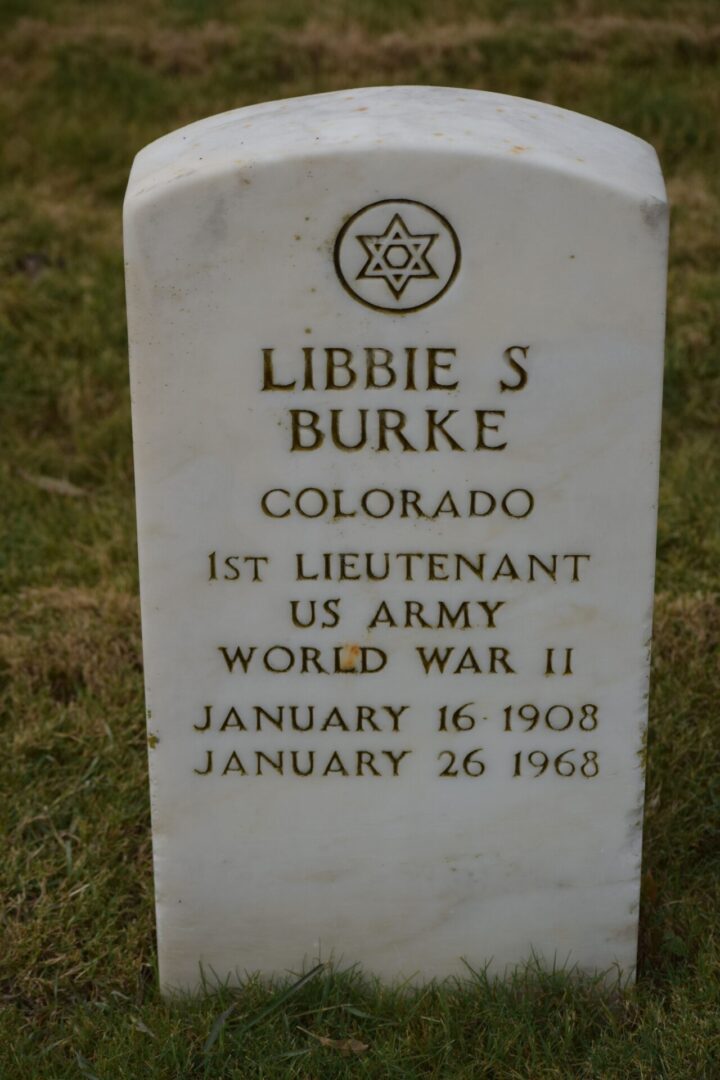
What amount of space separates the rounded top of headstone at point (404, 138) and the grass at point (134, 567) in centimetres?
137

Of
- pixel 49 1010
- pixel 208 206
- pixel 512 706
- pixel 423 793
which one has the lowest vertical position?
pixel 49 1010

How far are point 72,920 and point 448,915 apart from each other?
2.38 feet

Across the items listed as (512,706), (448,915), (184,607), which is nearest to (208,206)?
(184,607)

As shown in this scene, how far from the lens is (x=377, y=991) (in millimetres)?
2447

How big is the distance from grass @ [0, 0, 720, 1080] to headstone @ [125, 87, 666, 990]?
0.47 feet

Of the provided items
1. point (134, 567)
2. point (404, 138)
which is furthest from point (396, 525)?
point (134, 567)

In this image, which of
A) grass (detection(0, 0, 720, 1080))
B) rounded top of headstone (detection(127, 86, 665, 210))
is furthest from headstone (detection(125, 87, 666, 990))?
grass (detection(0, 0, 720, 1080))

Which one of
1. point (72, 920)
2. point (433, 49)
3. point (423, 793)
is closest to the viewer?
point (423, 793)

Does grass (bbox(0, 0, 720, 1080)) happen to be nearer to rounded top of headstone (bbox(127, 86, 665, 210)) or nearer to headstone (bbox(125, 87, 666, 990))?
headstone (bbox(125, 87, 666, 990))

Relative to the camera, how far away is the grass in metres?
2.32

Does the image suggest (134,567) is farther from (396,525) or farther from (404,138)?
(404,138)

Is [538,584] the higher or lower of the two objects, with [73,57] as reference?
lower

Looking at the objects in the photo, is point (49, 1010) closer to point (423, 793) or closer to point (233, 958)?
point (233, 958)

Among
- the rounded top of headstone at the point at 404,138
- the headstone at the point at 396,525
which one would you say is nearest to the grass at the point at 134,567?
the headstone at the point at 396,525
